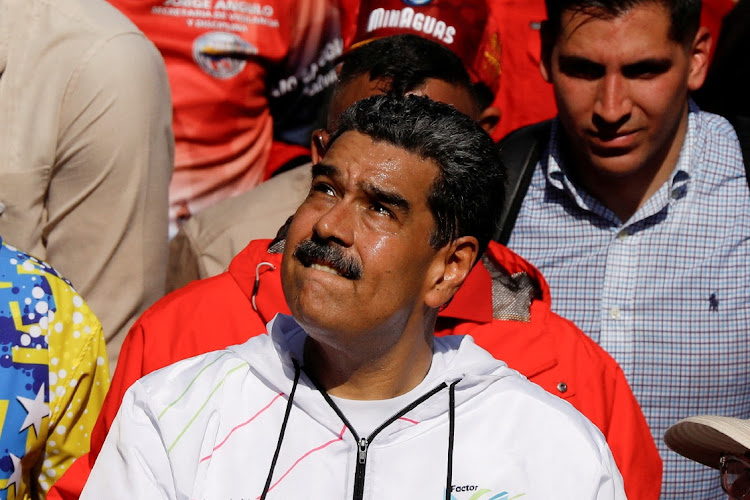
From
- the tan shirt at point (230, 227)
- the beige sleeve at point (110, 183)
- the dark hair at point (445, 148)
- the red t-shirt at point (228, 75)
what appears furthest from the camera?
the red t-shirt at point (228, 75)

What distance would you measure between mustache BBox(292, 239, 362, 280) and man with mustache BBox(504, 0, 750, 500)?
1.48m

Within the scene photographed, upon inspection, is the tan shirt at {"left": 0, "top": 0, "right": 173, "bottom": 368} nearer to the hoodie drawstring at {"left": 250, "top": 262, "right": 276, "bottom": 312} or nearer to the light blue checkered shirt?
the hoodie drawstring at {"left": 250, "top": 262, "right": 276, "bottom": 312}

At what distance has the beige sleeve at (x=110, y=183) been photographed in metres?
3.23

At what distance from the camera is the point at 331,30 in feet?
14.1

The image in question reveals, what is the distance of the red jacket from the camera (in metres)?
2.77

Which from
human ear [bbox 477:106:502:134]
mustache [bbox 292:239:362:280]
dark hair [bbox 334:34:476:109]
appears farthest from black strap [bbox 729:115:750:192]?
mustache [bbox 292:239:362:280]

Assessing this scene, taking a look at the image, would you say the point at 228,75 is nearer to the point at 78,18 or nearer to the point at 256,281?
the point at 78,18

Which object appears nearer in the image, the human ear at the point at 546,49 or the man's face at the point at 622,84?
the man's face at the point at 622,84

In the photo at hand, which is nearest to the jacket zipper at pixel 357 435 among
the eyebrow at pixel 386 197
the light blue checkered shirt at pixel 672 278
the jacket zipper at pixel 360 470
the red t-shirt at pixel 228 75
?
the jacket zipper at pixel 360 470

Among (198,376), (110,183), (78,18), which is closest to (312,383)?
(198,376)

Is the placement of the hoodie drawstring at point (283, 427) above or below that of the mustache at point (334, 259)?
below

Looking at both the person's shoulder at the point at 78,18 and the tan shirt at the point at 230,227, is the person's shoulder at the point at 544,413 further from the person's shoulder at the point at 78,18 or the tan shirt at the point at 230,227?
the person's shoulder at the point at 78,18

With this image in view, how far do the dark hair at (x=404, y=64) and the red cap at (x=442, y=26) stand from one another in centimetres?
23

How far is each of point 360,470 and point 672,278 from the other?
1.72 meters
